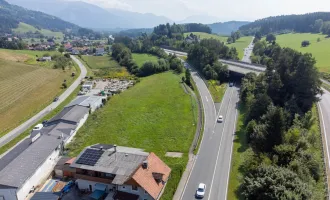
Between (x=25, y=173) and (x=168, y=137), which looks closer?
(x=25, y=173)

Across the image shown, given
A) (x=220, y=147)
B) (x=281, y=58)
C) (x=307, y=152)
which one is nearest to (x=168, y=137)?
(x=220, y=147)

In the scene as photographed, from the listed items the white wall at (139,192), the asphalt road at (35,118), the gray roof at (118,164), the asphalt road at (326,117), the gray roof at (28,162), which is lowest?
the asphalt road at (35,118)

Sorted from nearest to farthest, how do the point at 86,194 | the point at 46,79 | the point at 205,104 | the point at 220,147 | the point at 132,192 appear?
the point at 132,192 < the point at 86,194 < the point at 220,147 < the point at 205,104 < the point at 46,79

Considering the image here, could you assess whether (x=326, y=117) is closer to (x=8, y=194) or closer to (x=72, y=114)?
(x=72, y=114)

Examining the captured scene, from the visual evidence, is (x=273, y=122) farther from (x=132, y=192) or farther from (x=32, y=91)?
(x=32, y=91)

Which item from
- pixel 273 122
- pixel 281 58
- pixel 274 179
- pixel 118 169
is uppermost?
pixel 281 58

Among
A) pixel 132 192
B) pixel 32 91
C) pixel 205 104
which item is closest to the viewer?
pixel 132 192

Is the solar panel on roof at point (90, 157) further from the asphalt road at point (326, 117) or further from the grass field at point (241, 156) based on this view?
the asphalt road at point (326, 117)

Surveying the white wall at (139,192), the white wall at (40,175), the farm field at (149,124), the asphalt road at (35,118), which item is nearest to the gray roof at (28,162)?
the white wall at (40,175)
